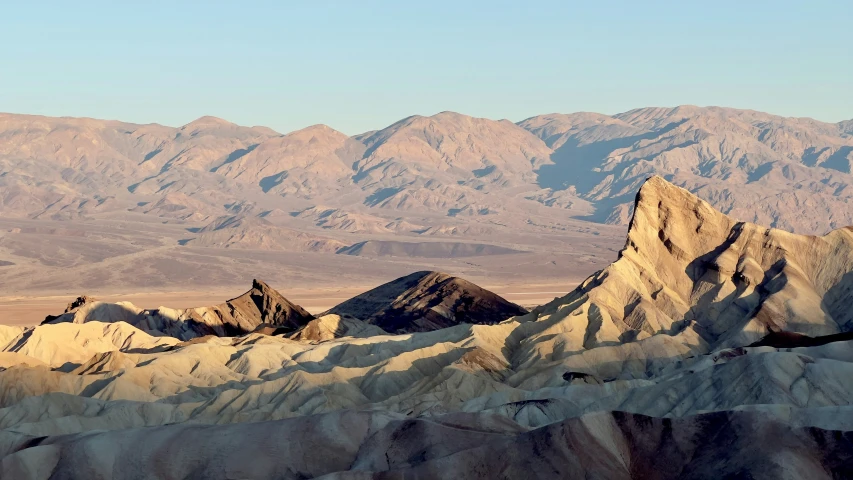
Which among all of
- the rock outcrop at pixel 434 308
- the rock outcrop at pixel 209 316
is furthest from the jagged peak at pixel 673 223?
the rock outcrop at pixel 209 316

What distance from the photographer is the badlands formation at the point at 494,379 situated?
63750mm

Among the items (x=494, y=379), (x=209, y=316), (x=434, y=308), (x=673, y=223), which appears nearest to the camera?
(x=494, y=379)

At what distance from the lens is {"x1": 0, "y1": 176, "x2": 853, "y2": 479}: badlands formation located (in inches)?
2510

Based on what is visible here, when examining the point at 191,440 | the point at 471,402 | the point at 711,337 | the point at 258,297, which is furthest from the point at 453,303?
the point at 191,440

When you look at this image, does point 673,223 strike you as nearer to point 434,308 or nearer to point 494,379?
point 494,379

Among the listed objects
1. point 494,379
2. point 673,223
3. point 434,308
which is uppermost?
point 673,223

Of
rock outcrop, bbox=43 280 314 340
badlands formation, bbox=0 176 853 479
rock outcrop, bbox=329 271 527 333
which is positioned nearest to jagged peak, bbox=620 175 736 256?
badlands formation, bbox=0 176 853 479

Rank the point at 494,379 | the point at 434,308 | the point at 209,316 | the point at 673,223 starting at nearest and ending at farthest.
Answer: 1. the point at 494,379
2. the point at 673,223
3. the point at 209,316
4. the point at 434,308

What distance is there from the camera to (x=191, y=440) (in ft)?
247

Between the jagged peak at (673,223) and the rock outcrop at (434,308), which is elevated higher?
the jagged peak at (673,223)

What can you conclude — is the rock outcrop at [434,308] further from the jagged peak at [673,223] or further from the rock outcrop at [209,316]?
the jagged peak at [673,223]

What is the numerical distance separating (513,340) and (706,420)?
5774 centimetres

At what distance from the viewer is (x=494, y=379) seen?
108375 millimetres

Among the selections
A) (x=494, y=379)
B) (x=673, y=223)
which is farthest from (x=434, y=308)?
(x=494, y=379)
